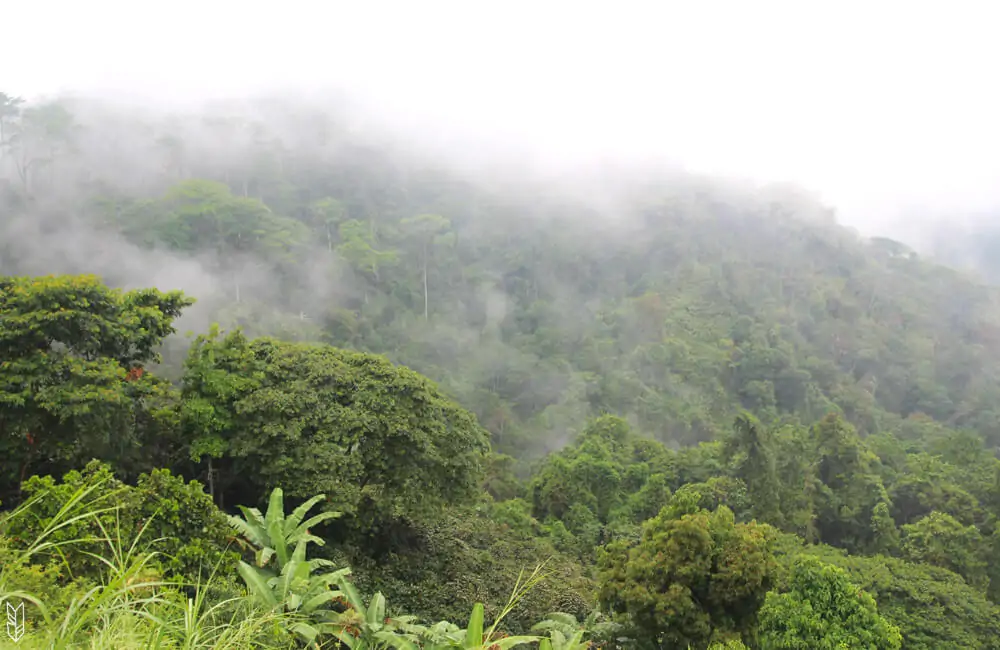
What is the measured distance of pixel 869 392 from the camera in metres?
40.4

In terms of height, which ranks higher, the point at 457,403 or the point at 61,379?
the point at 61,379

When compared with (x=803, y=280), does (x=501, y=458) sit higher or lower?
lower

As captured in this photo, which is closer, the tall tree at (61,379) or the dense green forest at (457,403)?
the dense green forest at (457,403)

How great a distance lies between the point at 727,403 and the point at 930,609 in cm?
2541

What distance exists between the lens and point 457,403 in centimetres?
2102

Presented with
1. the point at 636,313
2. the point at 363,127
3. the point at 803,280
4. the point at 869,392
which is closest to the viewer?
the point at 869,392

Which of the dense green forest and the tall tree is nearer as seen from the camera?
the dense green forest

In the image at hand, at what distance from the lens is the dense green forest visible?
7.95 m

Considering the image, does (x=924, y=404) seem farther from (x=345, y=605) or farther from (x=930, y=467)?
(x=345, y=605)

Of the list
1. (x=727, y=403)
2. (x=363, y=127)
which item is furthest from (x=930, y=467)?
(x=363, y=127)

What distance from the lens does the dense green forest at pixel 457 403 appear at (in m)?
7.95

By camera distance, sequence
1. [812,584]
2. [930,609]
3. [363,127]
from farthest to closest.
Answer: [363,127], [930,609], [812,584]

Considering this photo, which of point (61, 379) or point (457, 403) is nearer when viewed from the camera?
point (61, 379)

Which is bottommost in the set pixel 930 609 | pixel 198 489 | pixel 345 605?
pixel 930 609
